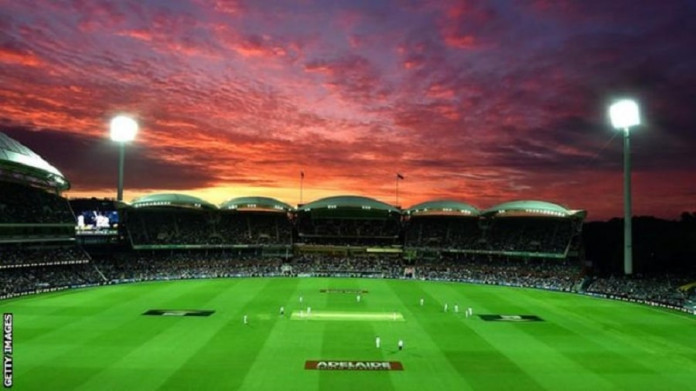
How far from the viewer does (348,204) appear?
297 ft

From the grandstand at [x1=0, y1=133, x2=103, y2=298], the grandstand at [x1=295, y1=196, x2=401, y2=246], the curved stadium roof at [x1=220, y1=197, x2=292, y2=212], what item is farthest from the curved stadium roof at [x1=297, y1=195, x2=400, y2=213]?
the grandstand at [x1=0, y1=133, x2=103, y2=298]

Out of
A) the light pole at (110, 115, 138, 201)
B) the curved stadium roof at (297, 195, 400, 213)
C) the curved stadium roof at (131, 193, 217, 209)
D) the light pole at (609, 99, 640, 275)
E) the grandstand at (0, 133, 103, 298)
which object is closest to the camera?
the grandstand at (0, 133, 103, 298)

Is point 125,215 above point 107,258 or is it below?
above

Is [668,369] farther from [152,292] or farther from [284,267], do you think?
[284,267]

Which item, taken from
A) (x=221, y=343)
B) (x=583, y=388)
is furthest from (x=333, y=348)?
(x=583, y=388)

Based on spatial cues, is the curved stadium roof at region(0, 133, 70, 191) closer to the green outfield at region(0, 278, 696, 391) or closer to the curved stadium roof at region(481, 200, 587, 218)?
the green outfield at region(0, 278, 696, 391)

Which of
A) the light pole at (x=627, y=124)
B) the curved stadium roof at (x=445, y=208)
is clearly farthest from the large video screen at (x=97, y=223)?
the light pole at (x=627, y=124)

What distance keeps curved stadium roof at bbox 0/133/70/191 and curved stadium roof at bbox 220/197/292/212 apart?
89.9ft

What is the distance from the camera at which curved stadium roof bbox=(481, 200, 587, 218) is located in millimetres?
81812

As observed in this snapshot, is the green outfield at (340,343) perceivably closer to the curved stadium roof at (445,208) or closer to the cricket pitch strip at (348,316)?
the cricket pitch strip at (348,316)

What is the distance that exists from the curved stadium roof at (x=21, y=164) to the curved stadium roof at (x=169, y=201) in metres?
18.0

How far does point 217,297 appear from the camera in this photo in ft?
183

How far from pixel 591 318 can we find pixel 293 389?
31.6 meters

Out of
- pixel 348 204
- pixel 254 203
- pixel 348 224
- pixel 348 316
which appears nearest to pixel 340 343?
pixel 348 316
